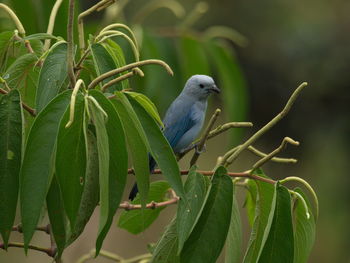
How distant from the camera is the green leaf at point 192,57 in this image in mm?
3203

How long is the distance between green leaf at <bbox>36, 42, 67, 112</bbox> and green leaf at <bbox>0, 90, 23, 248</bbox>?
50 mm

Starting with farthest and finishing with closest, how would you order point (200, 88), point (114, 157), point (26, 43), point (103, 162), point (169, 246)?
point (200, 88)
point (26, 43)
point (169, 246)
point (114, 157)
point (103, 162)

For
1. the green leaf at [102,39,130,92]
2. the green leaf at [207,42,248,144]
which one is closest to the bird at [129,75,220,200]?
the green leaf at [207,42,248,144]

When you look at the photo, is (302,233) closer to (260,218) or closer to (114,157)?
(260,218)

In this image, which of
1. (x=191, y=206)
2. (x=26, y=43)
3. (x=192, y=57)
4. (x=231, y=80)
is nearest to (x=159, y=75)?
(x=192, y=57)

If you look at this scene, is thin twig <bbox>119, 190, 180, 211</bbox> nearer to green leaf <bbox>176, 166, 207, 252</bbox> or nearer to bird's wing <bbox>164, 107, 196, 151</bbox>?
green leaf <bbox>176, 166, 207, 252</bbox>

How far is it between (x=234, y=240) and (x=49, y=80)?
0.60m

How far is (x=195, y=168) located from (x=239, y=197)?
23.9 feet

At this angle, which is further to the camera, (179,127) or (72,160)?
(179,127)

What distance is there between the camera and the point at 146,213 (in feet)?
7.62

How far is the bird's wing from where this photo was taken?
3570mm

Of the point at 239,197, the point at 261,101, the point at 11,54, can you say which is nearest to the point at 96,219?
the point at 239,197

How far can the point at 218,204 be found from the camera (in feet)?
5.96

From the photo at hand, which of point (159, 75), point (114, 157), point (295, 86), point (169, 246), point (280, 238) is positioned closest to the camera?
point (114, 157)
